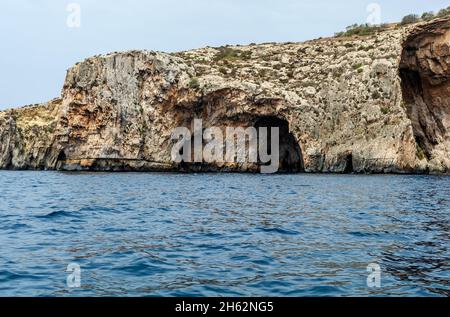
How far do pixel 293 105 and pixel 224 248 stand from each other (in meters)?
53.8

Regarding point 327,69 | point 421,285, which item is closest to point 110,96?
point 327,69

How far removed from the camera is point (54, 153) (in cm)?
8925

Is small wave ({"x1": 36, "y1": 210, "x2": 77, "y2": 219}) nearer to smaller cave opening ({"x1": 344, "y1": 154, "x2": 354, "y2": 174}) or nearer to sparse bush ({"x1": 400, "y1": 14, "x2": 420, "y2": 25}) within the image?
smaller cave opening ({"x1": 344, "y1": 154, "x2": 354, "y2": 174})

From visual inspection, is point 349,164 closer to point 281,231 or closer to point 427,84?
point 427,84

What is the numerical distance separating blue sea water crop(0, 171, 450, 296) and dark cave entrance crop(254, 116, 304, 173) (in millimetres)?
46894

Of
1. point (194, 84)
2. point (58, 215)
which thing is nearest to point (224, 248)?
point (58, 215)

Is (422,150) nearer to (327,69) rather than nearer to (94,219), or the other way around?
(327,69)

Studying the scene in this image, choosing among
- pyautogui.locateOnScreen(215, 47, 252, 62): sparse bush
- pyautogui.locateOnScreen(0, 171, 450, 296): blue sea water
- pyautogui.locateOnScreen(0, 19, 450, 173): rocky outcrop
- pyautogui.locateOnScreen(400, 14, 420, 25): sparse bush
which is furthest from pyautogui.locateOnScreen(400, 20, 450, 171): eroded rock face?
pyautogui.locateOnScreen(0, 171, 450, 296): blue sea water

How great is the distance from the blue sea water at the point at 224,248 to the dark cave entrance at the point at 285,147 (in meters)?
46.9

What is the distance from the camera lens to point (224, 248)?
13.3 meters

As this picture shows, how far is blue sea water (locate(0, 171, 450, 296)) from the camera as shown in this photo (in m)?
9.48

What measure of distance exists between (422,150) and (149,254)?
59.4 meters

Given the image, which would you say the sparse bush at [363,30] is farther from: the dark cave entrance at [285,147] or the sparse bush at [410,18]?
the dark cave entrance at [285,147]

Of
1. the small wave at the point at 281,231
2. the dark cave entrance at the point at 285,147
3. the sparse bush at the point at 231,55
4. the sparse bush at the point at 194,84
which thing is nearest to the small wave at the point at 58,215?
the small wave at the point at 281,231
